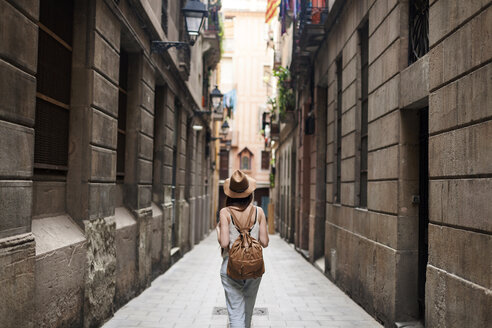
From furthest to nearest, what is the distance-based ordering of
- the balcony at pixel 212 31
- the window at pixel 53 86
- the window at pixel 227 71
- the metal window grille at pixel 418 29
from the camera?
1. the window at pixel 227 71
2. the balcony at pixel 212 31
3. the metal window grille at pixel 418 29
4. the window at pixel 53 86

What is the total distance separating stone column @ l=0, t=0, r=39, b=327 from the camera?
13.8ft

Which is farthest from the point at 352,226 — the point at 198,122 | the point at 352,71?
the point at 198,122

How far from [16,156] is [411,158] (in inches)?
184

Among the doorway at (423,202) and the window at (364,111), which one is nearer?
the doorway at (423,202)

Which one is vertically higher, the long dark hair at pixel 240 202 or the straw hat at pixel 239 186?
the straw hat at pixel 239 186

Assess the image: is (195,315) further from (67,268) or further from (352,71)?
(352,71)

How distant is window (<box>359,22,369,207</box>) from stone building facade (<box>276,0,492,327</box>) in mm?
27

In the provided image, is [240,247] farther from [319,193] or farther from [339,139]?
[319,193]

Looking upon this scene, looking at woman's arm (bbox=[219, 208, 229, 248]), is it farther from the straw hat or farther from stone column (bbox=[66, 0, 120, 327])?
stone column (bbox=[66, 0, 120, 327])

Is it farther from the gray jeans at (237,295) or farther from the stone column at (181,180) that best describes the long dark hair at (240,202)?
the stone column at (181,180)

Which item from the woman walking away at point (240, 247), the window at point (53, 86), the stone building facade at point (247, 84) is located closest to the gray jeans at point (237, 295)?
the woman walking away at point (240, 247)

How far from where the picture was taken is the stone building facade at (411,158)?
4406 mm

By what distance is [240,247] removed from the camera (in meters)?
4.68

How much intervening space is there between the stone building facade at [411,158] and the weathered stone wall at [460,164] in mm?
12
